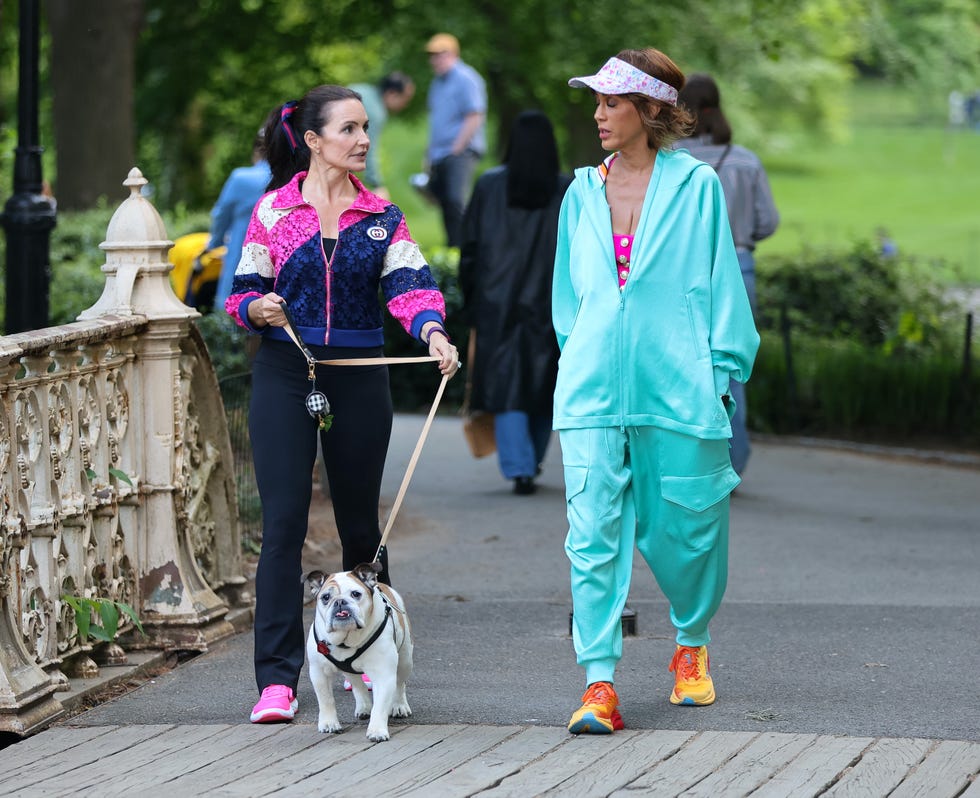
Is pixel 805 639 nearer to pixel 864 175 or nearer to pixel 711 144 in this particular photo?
pixel 711 144

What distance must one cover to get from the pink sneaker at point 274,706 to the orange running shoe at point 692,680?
3.96 ft

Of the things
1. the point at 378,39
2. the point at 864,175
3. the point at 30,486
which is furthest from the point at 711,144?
the point at 864,175

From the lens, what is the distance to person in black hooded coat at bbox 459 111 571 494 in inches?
378

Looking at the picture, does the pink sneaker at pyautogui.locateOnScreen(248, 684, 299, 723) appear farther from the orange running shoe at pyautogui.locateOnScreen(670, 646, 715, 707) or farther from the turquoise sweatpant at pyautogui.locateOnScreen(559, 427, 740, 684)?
the orange running shoe at pyautogui.locateOnScreen(670, 646, 715, 707)

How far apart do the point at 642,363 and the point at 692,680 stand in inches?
41.3

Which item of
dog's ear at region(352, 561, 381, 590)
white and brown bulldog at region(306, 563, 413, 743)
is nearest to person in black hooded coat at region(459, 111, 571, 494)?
white and brown bulldog at region(306, 563, 413, 743)

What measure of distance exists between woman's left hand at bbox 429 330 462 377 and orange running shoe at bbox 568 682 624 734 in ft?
3.39

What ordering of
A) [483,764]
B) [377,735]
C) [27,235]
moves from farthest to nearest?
[27,235]
[377,735]
[483,764]

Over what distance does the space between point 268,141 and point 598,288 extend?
1.25m

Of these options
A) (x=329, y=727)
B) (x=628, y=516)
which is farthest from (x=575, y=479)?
(x=329, y=727)

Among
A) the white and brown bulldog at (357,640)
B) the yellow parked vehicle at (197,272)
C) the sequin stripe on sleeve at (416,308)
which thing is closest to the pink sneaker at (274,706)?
the white and brown bulldog at (357,640)

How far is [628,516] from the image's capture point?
5281 mm

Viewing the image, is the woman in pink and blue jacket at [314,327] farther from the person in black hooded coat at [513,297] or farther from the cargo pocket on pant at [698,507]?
the person in black hooded coat at [513,297]

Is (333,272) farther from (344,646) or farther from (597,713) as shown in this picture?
(597,713)
